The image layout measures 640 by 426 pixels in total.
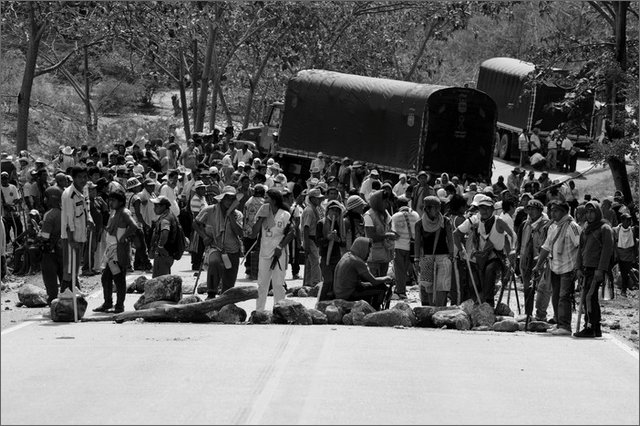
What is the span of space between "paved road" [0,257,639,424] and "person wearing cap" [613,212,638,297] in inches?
280

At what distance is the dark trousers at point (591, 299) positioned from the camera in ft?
54.6

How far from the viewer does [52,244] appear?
59.9 feet

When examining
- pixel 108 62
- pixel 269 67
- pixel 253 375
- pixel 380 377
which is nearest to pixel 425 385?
pixel 380 377

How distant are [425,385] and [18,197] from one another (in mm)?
14696

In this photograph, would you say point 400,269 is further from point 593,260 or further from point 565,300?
point 593,260

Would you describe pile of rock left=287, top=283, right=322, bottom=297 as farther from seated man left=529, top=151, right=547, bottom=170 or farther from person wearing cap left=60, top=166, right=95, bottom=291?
seated man left=529, top=151, right=547, bottom=170

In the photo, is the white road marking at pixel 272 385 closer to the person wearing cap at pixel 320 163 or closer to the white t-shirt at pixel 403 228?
the white t-shirt at pixel 403 228

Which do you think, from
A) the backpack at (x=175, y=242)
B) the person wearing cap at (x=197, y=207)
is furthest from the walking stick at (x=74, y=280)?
the person wearing cap at (x=197, y=207)

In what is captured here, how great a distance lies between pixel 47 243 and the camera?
59.8 ft

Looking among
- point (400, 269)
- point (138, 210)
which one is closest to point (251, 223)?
point (138, 210)

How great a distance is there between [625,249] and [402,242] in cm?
490

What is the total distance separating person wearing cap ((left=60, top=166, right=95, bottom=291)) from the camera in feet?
57.6

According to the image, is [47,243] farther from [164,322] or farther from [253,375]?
[253,375]

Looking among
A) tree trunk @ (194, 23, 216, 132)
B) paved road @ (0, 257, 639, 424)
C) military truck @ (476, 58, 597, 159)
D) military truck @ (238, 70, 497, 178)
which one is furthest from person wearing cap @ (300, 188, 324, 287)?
military truck @ (476, 58, 597, 159)
